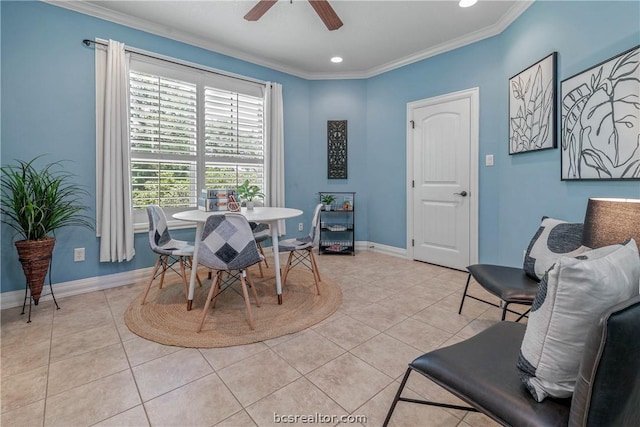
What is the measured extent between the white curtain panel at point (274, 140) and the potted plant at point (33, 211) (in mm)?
2106

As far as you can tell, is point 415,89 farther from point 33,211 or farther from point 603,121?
point 33,211

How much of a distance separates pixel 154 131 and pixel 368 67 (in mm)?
2947

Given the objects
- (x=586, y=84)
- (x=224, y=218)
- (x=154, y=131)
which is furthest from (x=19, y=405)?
(x=586, y=84)

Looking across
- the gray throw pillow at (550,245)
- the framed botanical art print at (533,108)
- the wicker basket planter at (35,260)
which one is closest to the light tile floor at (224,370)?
the wicker basket planter at (35,260)

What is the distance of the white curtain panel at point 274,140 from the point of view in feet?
13.2

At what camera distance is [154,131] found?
320cm

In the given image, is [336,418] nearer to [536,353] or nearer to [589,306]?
[536,353]

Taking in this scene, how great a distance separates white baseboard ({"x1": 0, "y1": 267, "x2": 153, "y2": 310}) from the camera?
2.52 meters

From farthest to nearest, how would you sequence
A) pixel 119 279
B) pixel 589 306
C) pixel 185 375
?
pixel 119 279 → pixel 185 375 → pixel 589 306

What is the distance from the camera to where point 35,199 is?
2387mm

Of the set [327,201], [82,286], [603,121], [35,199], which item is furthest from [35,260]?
[603,121]

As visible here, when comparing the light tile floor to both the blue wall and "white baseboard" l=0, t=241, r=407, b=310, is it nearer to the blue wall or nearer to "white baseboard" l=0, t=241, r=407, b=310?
"white baseboard" l=0, t=241, r=407, b=310

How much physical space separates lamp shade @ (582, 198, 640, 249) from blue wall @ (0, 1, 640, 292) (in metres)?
0.62

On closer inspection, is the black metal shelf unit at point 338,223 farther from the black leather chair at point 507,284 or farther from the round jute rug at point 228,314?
the black leather chair at point 507,284
